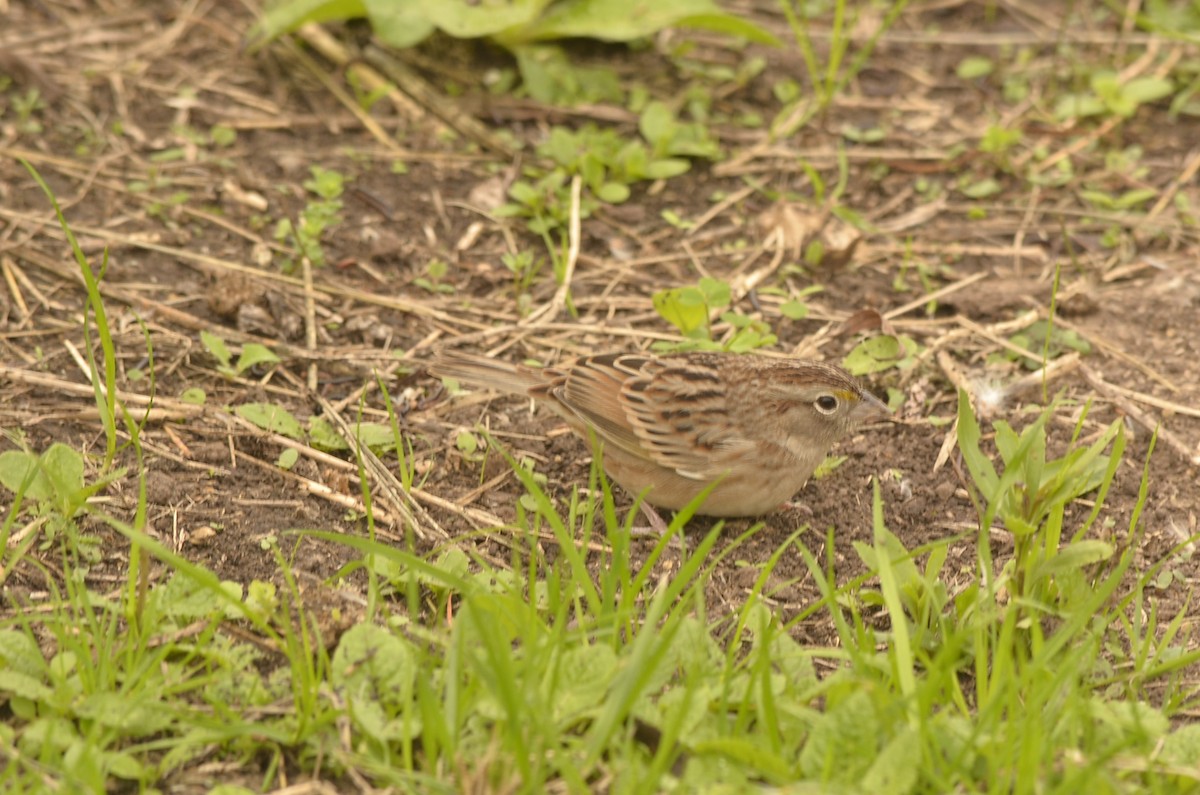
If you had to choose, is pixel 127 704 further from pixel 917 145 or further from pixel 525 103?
pixel 917 145

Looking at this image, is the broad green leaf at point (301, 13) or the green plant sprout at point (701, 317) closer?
the green plant sprout at point (701, 317)

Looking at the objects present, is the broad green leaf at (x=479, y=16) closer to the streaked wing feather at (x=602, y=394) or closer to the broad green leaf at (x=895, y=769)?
the streaked wing feather at (x=602, y=394)

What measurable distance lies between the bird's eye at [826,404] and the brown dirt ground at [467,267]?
39 cm

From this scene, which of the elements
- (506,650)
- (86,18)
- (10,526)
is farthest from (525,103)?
(506,650)

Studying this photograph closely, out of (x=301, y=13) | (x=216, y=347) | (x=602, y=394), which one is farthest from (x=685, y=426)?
(x=301, y=13)

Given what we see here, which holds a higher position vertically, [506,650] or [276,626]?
[506,650]

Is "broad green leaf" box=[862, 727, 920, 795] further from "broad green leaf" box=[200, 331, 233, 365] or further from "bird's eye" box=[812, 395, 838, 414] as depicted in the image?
"broad green leaf" box=[200, 331, 233, 365]

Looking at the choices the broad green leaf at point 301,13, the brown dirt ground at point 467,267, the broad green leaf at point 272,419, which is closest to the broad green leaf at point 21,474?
the brown dirt ground at point 467,267

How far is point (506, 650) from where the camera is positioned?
3.46 metres

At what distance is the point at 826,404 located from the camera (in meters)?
5.16

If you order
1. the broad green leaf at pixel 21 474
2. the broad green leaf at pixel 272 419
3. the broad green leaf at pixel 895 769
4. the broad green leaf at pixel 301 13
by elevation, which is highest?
the broad green leaf at pixel 301 13

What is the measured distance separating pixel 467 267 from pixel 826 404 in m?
2.12

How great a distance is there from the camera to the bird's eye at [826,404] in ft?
16.9

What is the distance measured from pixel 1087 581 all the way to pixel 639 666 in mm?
1781
